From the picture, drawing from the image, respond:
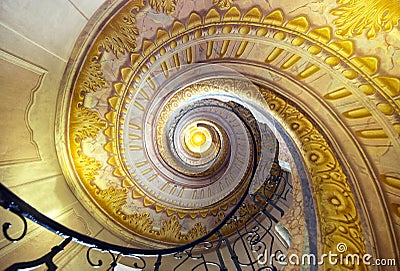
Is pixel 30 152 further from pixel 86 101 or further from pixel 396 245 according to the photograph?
pixel 396 245

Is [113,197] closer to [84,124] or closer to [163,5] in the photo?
[84,124]

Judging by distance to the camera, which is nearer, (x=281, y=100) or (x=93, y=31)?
(x=93, y=31)

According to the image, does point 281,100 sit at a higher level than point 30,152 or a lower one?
higher

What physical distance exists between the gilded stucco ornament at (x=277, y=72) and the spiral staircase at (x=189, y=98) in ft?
0.06

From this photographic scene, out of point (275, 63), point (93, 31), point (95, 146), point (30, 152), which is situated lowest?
point (30, 152)

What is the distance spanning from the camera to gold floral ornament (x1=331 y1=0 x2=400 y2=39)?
8.14 feet

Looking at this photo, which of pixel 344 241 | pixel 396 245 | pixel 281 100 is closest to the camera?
pixel 396 245

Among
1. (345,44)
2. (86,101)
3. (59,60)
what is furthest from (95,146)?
(345,44)

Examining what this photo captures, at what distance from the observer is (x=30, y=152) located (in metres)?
3.61

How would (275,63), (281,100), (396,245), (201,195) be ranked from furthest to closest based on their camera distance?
1. (201,195)
2. (281,100)
3. (275,63)
4. (396,245)

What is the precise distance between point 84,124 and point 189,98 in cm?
251

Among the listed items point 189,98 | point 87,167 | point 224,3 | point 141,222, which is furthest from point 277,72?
point 141,222

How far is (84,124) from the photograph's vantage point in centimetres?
431

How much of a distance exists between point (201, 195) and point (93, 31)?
539 cm
